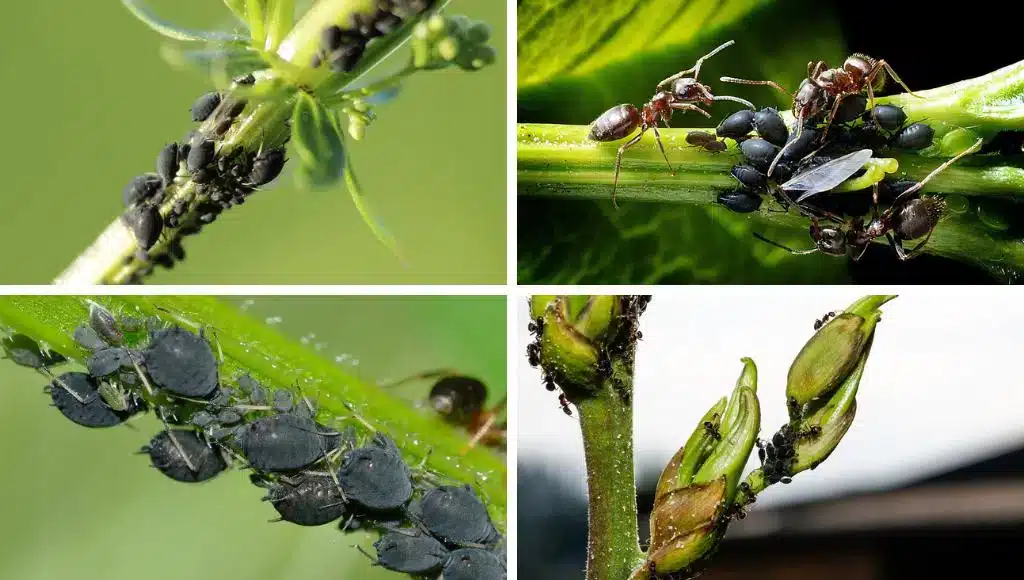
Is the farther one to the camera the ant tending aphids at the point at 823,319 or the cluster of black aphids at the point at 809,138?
the ant tending aphids at the point at 823,319

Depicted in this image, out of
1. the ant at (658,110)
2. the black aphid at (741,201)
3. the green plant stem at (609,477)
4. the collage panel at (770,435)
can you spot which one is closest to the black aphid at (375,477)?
the collage panel at (770,435)

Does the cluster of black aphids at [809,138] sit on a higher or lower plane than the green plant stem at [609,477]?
higher

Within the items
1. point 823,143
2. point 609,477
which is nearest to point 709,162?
point 823,143

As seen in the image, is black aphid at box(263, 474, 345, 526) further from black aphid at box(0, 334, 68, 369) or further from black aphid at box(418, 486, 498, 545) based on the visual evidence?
black aphid at box(0, 334, 68, 369)

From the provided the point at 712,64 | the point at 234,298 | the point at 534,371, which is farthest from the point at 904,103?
the point at 234,298

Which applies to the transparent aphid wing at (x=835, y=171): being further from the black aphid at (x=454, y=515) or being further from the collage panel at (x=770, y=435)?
the black aphid at (x=454, y=515)
